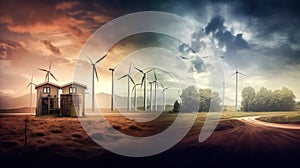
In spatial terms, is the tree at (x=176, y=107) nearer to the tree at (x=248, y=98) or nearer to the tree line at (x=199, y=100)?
the tree line at (x=199, y=100)

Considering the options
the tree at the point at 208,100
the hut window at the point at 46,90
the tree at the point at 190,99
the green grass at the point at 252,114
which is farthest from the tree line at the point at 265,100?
the hut window at the point at 46,90

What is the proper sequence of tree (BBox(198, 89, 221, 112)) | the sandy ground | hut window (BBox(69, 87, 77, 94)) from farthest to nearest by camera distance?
tree (BBox(198, 89, 221, 112)) → hut window (BBox(69, 87, 77, 94)) → the sandy ground

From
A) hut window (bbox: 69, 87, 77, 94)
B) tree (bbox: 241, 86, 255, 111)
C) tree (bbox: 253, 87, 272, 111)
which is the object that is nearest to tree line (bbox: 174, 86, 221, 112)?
tree (bbox: 241, 86, 255, 111)

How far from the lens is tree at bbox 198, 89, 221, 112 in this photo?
404 inches

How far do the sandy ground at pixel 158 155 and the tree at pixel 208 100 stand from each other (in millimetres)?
497

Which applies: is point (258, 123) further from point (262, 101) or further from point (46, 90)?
point (46, 90)

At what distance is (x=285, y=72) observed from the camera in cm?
1022

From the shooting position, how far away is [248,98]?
34.4 feet

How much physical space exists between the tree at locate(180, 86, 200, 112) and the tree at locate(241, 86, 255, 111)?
1.26 m

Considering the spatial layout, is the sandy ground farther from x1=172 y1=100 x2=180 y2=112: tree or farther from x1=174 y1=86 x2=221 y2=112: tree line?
x1=174 y1=86 x2=221 y2=112: tree line

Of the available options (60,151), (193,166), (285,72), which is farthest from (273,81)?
(60,151)

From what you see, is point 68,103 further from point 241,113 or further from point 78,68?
point 241,113

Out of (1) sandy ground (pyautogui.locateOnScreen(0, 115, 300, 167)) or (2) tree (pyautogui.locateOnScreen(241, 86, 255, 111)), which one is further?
(2) tree (pyautogui.locateOnScreen(241, 86, 255, 111))

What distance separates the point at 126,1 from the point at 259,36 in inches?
141
